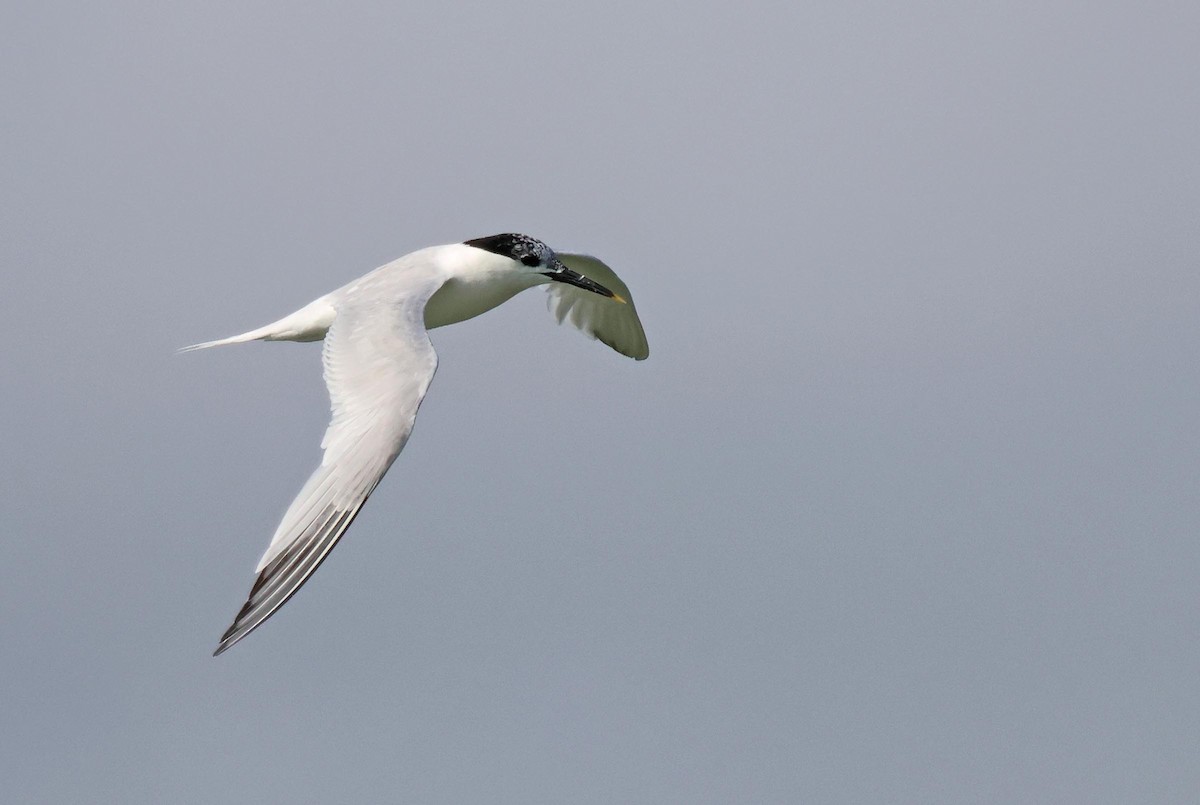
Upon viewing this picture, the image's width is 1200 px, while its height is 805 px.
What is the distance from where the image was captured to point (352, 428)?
42.0 ft

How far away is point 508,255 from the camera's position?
16.7 metres

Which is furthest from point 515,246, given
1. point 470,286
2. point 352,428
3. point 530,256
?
point 352,428

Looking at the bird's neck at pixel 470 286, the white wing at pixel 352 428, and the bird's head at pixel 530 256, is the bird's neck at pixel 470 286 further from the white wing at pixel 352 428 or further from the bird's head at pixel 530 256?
the white wing at pixel 352 428

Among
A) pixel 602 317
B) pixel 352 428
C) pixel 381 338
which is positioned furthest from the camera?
pixel 602 317

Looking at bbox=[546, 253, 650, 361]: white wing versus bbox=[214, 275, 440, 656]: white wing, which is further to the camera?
bbox=[546, 253, 650, 361]: white wing

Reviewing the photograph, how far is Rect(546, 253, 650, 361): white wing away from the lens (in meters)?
19.6

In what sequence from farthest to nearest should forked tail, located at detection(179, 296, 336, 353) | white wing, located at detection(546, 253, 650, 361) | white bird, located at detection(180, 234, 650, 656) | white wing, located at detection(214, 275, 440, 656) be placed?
white wing, located at detection(546, 253, 650, 361), forked tail, located at detection(179, 296, 336, 353), white bird, located at detection(180, 234, 650, 656), white wing, located at detection(214, 275, 440, 656)

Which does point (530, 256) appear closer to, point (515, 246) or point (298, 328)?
point (515, 246)

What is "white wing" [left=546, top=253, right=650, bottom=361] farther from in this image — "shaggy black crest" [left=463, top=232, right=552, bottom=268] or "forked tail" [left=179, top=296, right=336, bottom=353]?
"forked tail" [left=179, top=296, right=336, bottom=353]

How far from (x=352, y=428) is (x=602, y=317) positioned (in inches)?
286

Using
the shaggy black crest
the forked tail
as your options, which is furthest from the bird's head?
the forked tail

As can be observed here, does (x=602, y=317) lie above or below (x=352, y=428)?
above

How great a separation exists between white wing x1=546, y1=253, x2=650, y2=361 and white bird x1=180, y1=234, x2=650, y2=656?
0.04 feet

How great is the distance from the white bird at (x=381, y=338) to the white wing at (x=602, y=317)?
0.5 inches
